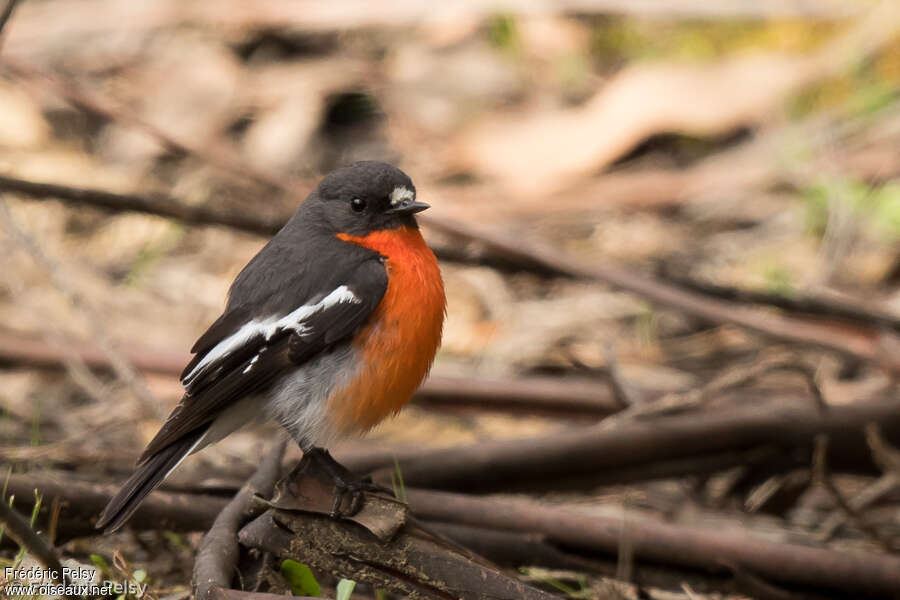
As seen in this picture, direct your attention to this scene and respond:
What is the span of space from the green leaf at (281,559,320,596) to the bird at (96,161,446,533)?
264 mm

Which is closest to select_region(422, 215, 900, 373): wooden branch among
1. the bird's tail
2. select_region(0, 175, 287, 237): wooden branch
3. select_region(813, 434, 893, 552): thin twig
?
select_region(0, 175, 287, 237): wooden branch

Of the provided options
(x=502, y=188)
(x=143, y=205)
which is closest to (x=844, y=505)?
(x=143, y=205)

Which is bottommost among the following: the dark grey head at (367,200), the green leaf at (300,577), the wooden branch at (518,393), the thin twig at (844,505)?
the green leaf at (300,577)

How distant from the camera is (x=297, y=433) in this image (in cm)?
339

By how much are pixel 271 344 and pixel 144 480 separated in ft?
1.83

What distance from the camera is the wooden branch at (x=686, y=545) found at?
3463 mm

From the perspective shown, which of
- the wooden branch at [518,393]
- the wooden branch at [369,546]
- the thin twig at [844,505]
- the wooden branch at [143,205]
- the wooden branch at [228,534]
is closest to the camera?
the wooden branch at [228,534]

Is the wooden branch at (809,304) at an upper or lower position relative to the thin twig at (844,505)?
upper

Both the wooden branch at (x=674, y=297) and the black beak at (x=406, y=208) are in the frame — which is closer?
the black beak at (x=406, y=208)

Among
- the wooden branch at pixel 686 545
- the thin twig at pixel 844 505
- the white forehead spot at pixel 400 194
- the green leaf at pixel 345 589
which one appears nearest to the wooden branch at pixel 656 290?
the thin twig at pixel 844 505

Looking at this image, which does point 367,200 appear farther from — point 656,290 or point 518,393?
point 656,290

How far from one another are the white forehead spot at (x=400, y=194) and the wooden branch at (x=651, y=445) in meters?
0.90

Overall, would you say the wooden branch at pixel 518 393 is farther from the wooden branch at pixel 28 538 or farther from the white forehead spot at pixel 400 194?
Answer: the wooden branch at pixel 28 538

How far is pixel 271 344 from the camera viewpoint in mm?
3338
